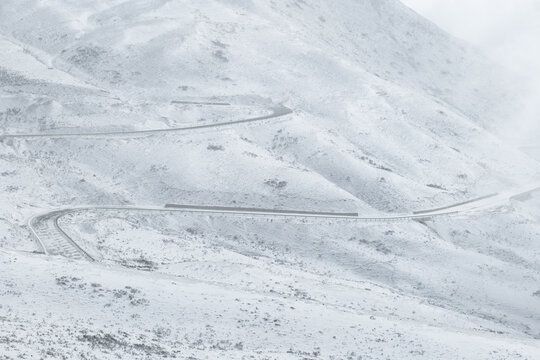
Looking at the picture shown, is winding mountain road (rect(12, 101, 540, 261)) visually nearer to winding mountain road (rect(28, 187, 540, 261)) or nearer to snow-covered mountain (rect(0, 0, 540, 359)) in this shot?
winding mountain road (rect(28, 187, 540, 261))

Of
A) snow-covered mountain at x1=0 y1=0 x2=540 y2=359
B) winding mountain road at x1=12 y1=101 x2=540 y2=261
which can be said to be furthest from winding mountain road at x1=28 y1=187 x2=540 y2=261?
snow-covered mountain at x1=0 y1=0 x2=540 y2=359

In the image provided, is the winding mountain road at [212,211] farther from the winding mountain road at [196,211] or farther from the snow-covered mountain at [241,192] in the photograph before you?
the snow-covered mountain at [241,192]

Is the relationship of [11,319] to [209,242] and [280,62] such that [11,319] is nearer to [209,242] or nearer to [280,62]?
[209,242]

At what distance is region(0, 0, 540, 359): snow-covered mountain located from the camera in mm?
31406

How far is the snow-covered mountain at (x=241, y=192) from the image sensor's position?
103ft

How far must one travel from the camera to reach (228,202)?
64.5m

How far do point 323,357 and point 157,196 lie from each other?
129 ft

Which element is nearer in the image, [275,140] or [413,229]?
[413,229]

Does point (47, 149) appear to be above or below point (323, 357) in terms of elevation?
below

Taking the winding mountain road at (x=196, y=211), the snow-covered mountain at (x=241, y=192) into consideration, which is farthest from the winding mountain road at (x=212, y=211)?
the snow-covered mountain at (x=241, y=192)

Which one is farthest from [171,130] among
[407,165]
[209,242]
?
[407,165]

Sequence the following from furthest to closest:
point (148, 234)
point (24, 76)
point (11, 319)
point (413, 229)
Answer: point (24, 76), point (413, 229), point (148, 234), point (11, 319)

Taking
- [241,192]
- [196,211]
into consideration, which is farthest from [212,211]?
[241,192]

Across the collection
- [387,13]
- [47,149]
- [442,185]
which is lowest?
[47,149]
